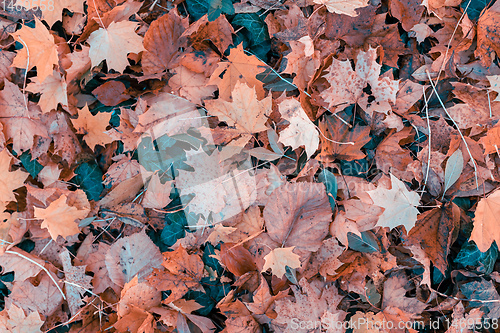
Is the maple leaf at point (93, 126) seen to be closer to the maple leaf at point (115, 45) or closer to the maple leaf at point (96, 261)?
the maple leaf at point (115, 45)

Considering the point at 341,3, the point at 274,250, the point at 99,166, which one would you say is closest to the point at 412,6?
the point at 341,3

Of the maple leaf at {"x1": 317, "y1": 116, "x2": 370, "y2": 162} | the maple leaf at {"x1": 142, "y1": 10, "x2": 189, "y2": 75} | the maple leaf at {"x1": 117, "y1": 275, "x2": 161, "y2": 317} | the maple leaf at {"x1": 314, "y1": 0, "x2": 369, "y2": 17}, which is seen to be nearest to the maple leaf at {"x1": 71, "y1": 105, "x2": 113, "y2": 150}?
the maple leaf at {"x1": 142, "y1": 10, "x2": 189, "y2": 75}

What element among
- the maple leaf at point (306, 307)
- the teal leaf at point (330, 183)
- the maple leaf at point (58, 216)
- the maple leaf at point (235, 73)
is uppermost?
the maple leaf at point (235, 73)

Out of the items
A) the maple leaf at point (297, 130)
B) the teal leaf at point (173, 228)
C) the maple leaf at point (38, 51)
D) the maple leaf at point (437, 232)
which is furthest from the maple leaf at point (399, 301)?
the maple leaf at point (38, 51)

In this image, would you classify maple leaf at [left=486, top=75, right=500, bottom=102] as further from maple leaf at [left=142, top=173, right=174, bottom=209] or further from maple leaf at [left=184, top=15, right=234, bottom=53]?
maple leaf at [left=142, top=173, right=174, bottom=209]

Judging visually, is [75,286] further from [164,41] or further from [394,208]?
[394,208]

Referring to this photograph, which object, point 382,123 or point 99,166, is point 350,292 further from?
point 99,166

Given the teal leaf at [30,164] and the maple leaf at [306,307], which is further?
the teal leaf at [30,164]
